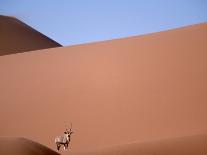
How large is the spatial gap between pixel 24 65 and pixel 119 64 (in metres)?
4.97

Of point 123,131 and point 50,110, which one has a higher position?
point 50,110

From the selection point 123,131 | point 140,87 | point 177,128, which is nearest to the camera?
point 177,128

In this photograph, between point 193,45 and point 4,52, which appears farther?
point 4,52

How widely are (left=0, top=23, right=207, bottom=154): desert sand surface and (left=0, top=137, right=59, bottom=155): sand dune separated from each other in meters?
4.09

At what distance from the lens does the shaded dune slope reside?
17.5 feet

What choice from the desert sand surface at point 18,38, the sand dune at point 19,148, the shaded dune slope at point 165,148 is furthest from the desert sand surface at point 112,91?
the desert sand surface at point 18,38

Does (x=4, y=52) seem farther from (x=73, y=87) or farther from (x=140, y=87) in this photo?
(x=140, y=87)

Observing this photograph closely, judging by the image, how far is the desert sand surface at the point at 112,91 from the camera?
10000mm

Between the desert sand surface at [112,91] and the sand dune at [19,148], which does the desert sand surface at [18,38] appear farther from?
the sand dune at [19,148]

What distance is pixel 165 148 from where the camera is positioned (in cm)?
548

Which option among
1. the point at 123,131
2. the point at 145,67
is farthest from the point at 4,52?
the point at 123,131

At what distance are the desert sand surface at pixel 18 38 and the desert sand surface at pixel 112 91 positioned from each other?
333 inches

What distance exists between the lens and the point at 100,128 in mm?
10508

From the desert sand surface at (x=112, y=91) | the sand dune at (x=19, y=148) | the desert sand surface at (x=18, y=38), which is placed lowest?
the sand dune at (x=19, y=148)
